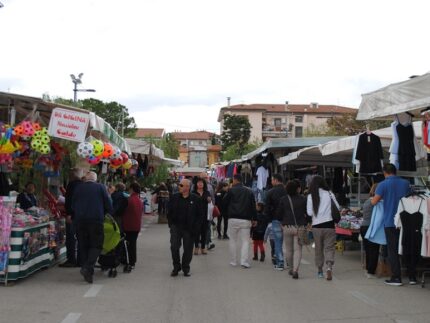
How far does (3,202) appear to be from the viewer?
8531 millimetres

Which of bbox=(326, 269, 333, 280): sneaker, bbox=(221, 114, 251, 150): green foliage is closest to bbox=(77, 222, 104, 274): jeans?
bbox=(326, 269, 333, 280): sneaker

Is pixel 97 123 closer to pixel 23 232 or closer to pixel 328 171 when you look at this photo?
pixel 23 232

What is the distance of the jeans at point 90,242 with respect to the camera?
29.5 feet

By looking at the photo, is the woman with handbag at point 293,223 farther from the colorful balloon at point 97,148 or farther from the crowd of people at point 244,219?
the colorful balloon at point 97,148

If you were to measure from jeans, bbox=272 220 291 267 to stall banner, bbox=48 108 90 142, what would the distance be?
13.3ft

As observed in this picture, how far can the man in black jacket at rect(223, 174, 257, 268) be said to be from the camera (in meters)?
11.0

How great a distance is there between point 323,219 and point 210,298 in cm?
271

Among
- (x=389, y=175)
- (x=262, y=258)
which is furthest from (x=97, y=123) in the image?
(x=389, y=175)

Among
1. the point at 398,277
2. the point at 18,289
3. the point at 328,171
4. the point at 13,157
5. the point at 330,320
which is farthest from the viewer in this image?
the point at 328,171

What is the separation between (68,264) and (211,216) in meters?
4.75

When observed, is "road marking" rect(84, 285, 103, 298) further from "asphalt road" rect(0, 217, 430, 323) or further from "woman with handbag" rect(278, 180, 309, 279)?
"woman with handbag" rect(278, 180, 309, 279)

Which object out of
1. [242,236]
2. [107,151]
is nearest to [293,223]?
[242,236]

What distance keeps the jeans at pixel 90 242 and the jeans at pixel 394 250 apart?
478cm

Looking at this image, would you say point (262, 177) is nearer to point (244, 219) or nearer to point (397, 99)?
point (244, 219)
